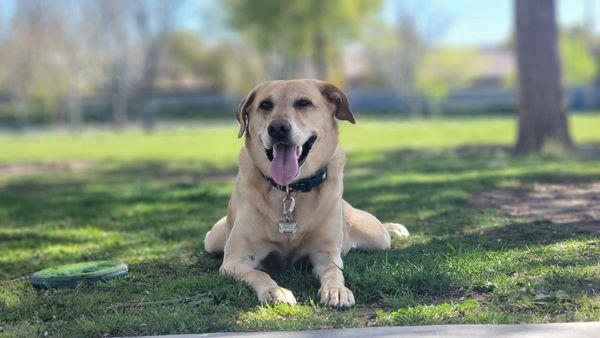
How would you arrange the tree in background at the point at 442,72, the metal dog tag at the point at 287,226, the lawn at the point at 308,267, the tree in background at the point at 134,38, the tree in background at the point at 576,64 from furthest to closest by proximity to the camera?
1. the tree in background at the point at 442,72
2. the tree in background at the point at 576,64
3. the tree in background at the point at 134,38
4. the metal dog tag at the point at 287,226
5. the lawn at the point at 308,267

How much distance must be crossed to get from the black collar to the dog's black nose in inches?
15.6

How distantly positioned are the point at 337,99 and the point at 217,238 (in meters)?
1.52

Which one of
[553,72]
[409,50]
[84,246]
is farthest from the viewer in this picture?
[409,50]

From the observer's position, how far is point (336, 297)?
3.87 m

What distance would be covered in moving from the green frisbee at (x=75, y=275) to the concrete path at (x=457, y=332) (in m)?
1.56

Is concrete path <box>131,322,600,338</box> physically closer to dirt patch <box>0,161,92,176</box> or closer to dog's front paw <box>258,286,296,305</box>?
dog's front paw <box>258,286,296,305</box>

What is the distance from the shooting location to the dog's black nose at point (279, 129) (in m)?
4.29

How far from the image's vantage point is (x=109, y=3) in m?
41.7

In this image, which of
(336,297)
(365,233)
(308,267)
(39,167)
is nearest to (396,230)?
(365,233)

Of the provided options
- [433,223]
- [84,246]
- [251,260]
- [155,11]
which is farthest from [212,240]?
[155,11]

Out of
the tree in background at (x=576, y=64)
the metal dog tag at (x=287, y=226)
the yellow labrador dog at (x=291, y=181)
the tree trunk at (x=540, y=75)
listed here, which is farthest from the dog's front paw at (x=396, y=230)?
the tree in background at (x=576, y=64)

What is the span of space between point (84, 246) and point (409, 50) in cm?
5233

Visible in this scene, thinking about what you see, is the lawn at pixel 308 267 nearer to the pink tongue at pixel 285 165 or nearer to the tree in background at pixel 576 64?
the pink tongue at pixel 285 165

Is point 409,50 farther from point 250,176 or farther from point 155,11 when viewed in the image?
point 250,176
